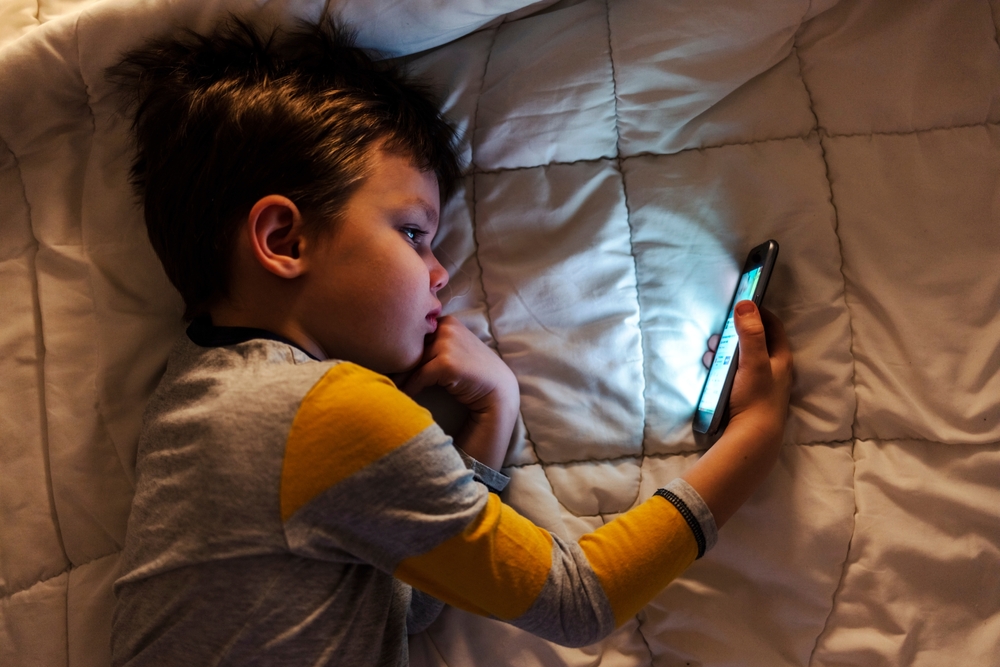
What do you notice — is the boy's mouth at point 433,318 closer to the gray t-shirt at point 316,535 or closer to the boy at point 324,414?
the boy at point 324,414

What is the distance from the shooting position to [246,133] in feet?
2.82

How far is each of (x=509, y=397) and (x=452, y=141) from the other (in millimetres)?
381

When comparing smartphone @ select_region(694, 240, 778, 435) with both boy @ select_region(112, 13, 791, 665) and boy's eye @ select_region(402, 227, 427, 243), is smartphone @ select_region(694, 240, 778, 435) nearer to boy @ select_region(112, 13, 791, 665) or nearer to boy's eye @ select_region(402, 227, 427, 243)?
boy @ select_region(112, 13, 791, 665)

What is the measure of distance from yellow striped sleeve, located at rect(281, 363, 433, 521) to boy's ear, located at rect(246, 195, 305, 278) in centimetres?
17

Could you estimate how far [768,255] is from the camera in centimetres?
93

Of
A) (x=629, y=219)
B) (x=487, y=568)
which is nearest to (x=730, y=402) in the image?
(x=629, y=219)

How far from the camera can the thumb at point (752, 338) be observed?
0.92 m

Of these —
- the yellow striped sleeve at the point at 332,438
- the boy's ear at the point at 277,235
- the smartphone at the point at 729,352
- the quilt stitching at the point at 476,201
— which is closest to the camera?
the yellow striped sleeve at the point at 332,438

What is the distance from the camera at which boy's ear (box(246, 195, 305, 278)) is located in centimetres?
82

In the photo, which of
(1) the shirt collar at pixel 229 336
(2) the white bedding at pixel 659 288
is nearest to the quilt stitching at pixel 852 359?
(2) the white bedding at pixel 659 288

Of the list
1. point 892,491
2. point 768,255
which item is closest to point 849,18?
point 768,255

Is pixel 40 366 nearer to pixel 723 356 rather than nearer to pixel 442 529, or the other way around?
pixel 442 529

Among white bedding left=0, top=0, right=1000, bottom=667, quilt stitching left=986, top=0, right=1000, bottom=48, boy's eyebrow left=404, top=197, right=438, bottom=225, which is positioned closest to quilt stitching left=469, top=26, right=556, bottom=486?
white bedding left=0, top=0, right=1000, bottom=667

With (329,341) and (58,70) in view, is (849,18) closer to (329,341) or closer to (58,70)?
(329,341)
